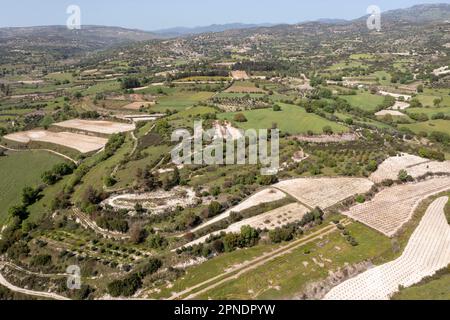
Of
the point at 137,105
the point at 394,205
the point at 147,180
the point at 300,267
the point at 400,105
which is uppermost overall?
the point at 137,105

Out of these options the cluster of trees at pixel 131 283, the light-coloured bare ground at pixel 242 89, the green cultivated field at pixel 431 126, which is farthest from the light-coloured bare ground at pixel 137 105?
the cluster of trees at pixel 131 283

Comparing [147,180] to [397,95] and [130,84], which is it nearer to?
[130,84]

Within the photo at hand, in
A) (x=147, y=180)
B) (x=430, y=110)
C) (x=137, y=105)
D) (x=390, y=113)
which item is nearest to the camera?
(x=147, y=180)

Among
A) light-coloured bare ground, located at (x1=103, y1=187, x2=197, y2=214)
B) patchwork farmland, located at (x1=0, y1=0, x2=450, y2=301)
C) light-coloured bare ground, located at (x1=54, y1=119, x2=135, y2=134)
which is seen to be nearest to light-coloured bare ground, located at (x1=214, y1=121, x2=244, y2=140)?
patchwork farmland, located at (x1=0, y1=0, x2=450, y2=301)

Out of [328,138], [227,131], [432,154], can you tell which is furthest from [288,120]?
[432,154]

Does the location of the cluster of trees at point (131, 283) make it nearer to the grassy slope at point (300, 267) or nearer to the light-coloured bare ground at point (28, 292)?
the light-coloured bare ground at point (28, 292)

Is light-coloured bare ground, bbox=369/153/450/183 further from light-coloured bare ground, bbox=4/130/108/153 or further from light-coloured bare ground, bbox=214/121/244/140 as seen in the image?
light-coloured bare ground, bbox=4/130/108/153
